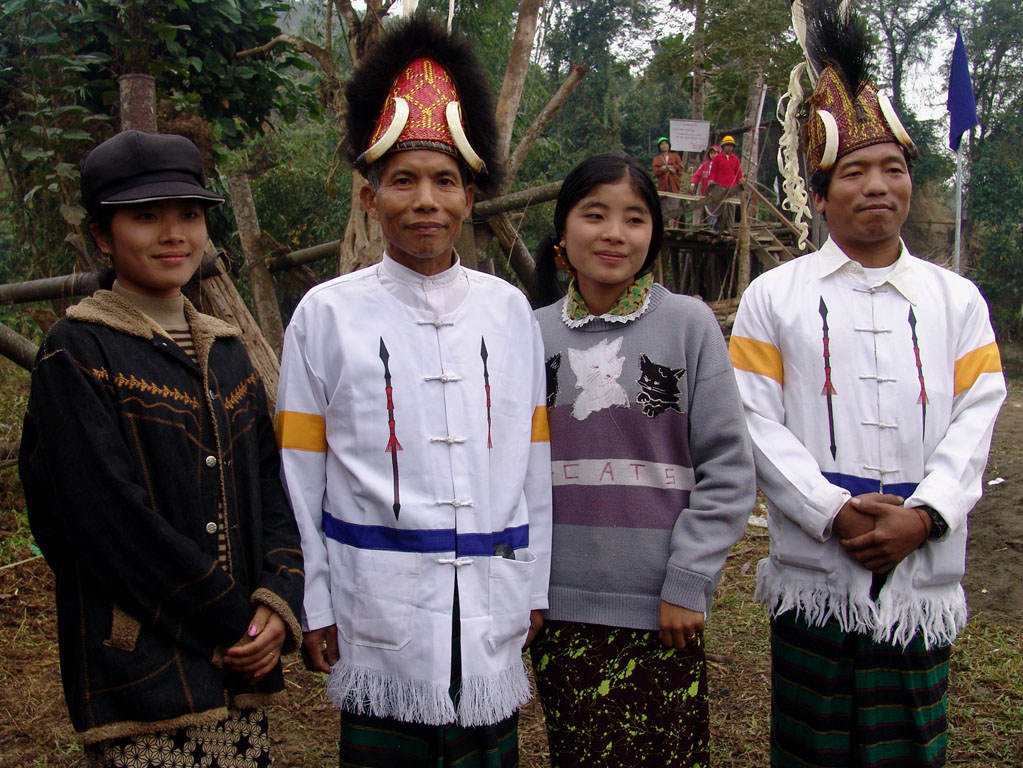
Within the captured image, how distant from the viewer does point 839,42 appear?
2.49 metres

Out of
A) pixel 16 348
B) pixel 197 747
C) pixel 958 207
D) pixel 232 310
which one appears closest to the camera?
pixel 197 747

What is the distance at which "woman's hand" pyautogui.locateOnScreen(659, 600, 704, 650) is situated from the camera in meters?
1.94

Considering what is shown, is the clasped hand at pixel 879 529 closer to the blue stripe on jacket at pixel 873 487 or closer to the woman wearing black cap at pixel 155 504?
the blue stripe on jacket at pixel 873 487

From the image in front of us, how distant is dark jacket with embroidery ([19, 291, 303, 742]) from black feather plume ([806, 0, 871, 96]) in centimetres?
194

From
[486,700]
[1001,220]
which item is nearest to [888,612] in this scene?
[486,700]

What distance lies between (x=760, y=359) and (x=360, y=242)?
9.79 feet

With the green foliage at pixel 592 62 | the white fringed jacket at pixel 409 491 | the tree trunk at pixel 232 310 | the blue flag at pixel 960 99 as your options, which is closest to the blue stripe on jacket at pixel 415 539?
the white fringed jacket at pixel 409 491

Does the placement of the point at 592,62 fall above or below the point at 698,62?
above

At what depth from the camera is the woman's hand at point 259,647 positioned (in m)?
1.73

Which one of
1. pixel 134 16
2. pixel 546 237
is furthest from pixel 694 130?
pixel 546 237

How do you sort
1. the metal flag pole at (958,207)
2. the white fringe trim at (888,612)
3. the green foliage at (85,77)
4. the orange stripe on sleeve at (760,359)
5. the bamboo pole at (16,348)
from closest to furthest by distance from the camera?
the white fringe trim at (888,612), the orange stripe on sleeve at (760,359), the bamboo pole at (16,348), the green foliage at (85,77), the metal flag pole at (958,207)

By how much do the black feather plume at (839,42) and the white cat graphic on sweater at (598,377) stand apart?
3.62 ft

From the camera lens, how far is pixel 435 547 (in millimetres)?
1843

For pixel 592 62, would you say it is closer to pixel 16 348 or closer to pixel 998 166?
pixel 998 166
